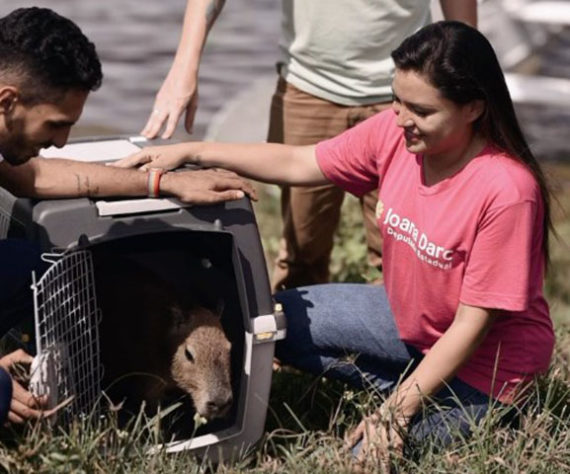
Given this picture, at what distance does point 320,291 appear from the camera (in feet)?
14.3

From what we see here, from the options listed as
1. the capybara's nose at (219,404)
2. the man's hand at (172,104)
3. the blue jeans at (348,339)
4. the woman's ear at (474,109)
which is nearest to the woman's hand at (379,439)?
the blue jeans at (348,339)

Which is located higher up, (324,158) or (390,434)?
(324,158)

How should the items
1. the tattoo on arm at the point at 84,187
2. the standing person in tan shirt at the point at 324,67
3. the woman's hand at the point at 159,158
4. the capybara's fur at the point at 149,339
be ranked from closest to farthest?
the tattoo on arm at the point at 84,187 → the woman's hand at the point at 159,158 → the capybara's fur at the point at 149,339 → the standing person in tan shirt at the point at 324,67

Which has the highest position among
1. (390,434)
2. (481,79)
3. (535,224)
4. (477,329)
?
(481,79)

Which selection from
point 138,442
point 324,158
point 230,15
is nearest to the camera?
point 138,442

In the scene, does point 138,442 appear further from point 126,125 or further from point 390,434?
point 126,125

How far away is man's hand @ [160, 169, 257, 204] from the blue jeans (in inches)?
20.5

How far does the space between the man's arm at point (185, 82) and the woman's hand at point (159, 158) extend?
0.85ft

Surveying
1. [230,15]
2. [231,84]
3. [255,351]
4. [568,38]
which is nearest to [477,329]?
[255,351]

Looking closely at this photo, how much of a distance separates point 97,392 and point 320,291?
2.80 ft

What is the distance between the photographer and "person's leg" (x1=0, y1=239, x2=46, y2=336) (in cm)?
370

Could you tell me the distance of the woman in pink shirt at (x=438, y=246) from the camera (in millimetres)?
3750

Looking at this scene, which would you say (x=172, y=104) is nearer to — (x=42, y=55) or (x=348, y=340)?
(x=42, y=55)

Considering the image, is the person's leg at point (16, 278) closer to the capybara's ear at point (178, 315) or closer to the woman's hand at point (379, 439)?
the capybara's ear at point (178, 315)
